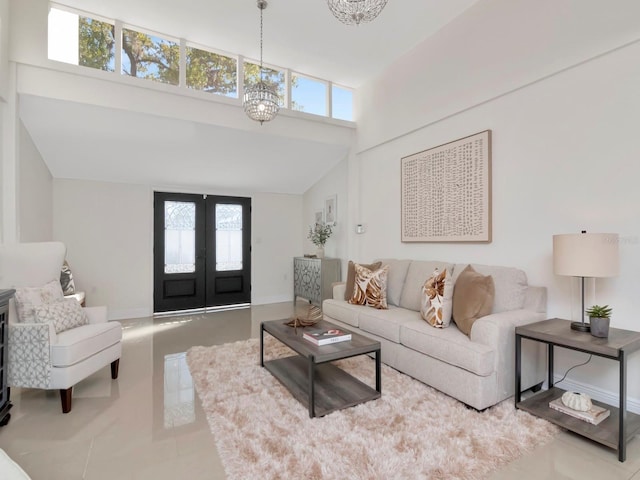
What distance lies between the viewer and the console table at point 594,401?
1.81m

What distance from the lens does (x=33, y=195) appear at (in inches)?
154

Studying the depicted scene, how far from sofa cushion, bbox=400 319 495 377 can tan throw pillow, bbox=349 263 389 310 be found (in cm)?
59

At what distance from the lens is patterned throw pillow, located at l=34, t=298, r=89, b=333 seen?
2.42 m

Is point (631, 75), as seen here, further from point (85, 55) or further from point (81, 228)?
point (81, 228)

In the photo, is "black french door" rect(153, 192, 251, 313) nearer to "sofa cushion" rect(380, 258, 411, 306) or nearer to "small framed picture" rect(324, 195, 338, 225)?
"small framed picture" rect(324, 195, 338, 225)

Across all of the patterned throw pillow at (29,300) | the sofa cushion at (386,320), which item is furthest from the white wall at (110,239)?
the sofa cushion at (386,320)

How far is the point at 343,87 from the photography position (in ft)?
16.5

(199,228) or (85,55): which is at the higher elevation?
(85,55)

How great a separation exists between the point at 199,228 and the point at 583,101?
5.22 m

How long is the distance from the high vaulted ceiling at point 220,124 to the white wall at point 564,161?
75cm

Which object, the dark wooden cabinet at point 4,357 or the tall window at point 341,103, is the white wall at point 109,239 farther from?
the tall window at point 341,103

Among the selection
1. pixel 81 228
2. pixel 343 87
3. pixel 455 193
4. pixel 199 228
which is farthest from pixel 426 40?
pixel 81 228

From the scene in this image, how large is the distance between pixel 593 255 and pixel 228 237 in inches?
202

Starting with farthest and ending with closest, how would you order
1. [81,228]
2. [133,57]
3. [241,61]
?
[81,228] → [241,61] → [133,57]
